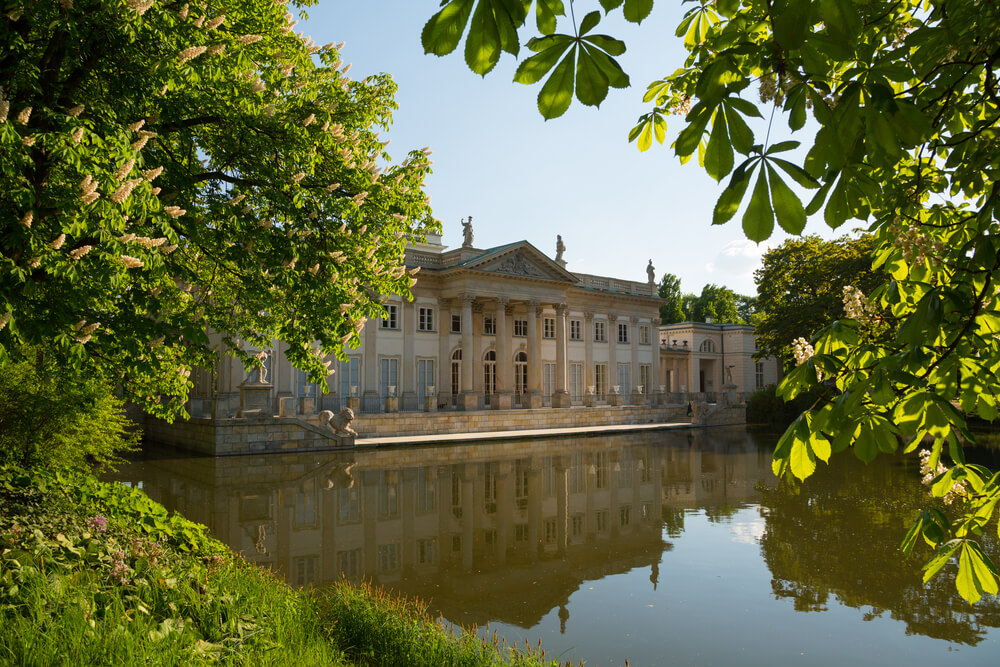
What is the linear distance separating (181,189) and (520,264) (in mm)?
33137

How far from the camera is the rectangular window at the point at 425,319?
124 feet

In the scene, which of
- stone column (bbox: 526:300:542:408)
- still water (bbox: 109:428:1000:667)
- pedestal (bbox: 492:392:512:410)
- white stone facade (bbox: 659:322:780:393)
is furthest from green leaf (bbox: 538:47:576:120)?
white stone facade (bbox: 659:322:780:393)

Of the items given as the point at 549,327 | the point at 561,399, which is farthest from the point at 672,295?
the point at 561,399

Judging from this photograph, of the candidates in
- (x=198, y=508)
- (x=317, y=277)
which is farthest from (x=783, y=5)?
(x=198, y=508)

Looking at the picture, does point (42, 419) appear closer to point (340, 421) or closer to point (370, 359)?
point (340, 421)

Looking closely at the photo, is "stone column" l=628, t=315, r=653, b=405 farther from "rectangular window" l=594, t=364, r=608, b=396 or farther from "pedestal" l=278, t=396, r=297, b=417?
"pedestal" l=278, t=396, r=297, b=417

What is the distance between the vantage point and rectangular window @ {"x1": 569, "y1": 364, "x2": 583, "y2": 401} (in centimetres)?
4581

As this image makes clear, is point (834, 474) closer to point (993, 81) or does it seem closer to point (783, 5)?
point (993, 81)

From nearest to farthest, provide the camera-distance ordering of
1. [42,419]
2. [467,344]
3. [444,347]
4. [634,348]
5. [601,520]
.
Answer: [42,419] → [601,520] → [444,347] → [467,344] → [634,348]

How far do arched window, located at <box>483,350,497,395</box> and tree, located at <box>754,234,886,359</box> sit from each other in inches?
618

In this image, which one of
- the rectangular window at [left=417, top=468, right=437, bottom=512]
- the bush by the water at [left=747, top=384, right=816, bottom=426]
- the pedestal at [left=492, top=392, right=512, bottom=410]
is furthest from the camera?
the bush by the water at [left=747, top=384, right=816, bottom=426]

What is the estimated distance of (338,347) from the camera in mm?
9273

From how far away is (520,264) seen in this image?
40.3m

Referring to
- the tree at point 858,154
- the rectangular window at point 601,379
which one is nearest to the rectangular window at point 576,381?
the rectangular window at point 601,379
